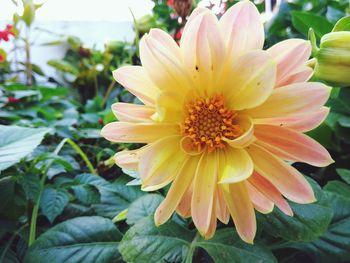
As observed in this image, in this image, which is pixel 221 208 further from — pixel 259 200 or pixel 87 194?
pixel 87 194

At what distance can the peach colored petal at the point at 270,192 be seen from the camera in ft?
1.00

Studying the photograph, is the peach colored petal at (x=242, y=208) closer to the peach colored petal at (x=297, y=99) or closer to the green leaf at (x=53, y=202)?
the peach colored petal at (x=297, y=99)

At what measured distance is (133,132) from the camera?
32 cm

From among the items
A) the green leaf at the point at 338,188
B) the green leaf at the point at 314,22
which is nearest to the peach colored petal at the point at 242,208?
the green leaf at the point at 338,188

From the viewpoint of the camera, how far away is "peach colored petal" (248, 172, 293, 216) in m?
0.30

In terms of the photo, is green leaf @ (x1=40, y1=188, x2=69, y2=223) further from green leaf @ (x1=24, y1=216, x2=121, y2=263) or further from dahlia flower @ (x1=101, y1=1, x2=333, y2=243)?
dahlia flower @ (x1=101, y1=1, x2=333, y2=243)

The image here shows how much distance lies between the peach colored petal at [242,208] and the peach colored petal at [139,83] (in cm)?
10

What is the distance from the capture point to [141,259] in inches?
14.0

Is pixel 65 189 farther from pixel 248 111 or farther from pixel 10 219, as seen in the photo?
pixel 248 111

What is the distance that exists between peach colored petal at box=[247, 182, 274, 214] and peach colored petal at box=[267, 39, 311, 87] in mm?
91

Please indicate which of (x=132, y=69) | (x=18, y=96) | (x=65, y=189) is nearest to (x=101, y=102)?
(x=18, y=96)

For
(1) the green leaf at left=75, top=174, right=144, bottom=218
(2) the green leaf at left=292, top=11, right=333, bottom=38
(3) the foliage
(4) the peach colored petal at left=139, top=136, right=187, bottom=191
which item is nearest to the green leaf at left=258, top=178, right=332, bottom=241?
(3) the foliage

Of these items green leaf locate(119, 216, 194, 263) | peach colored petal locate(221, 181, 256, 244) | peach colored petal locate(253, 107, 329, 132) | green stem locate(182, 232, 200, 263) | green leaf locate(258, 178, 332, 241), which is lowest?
green stem locate(182, 232, 200, 263)

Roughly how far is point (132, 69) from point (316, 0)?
2.30 feet
